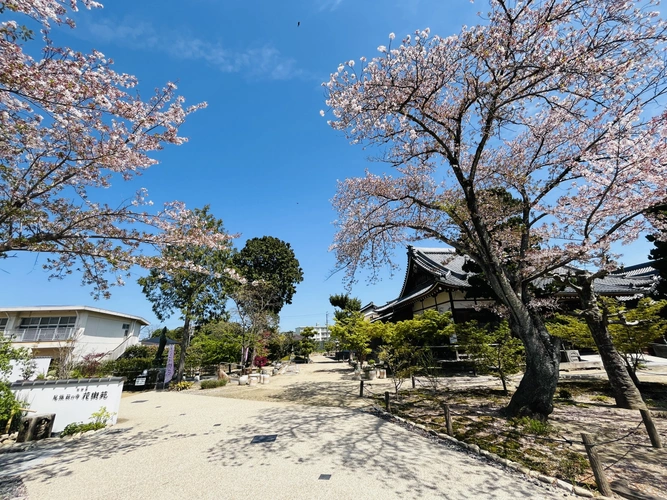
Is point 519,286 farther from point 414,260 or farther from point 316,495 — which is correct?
point 414,260

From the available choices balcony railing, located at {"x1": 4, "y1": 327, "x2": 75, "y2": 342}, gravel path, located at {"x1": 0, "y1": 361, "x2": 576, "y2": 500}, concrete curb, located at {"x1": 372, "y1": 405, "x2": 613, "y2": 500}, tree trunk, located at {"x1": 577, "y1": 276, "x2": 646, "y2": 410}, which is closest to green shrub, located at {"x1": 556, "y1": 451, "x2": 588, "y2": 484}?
concrete curb, located at {"x1": 372, "y1": 405, "x2": 613, "y2": 500}

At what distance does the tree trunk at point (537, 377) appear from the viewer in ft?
20.1

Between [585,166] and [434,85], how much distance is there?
4020 millimetres

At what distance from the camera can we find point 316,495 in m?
3.60

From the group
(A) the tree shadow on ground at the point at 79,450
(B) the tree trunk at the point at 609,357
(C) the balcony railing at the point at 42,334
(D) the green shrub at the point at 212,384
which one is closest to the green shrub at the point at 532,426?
(B) the tree trunk at the point at 609,357

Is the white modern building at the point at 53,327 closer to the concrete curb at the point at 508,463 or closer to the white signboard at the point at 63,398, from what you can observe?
the white signboard at the point at 63,398

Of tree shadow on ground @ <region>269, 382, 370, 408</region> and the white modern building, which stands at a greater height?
the white modern building

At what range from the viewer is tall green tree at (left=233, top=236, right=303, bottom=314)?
26684 mm

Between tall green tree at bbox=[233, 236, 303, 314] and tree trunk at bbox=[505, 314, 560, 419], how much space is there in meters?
21.8

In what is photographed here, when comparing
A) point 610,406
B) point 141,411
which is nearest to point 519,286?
point 610,406

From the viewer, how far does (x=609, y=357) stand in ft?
23.3

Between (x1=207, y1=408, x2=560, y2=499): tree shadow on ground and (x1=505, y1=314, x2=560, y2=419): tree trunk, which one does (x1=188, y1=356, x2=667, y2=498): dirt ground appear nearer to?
(x1=505, y1=314, x2=560, y2=419): tree trunk

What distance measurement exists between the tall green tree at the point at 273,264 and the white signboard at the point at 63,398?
18.1 metres

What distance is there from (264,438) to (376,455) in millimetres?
2581
